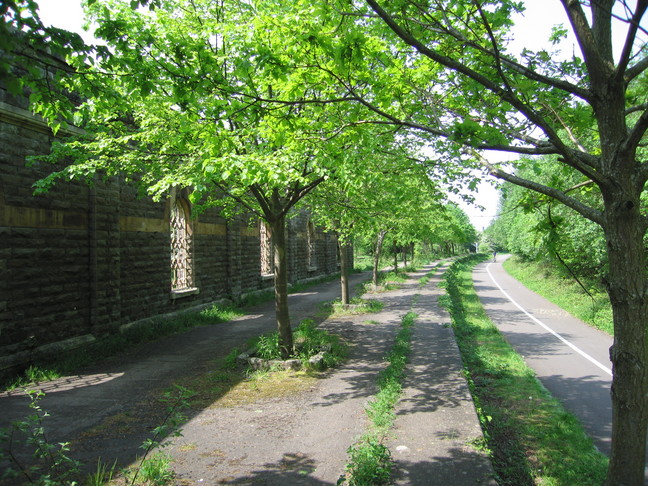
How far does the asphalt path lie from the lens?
7.13 m

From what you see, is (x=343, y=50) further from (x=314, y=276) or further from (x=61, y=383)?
(x=314, y=276)

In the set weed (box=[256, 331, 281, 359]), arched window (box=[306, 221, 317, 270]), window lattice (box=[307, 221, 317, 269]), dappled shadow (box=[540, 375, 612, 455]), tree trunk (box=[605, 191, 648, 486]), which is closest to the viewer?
tree trunk (box=[605, 191, 648, 486])

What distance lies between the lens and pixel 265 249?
67.4ft

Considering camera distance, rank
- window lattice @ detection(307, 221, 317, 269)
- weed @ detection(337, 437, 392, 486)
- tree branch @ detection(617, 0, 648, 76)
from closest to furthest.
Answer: tree branch @ detection(617, 0, 648, 76) < weed @ detection(337, 437, 392, 486) < window lattice @ detection(307, 221, 317, 269)

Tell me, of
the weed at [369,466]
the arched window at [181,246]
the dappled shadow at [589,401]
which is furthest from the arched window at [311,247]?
the weed at [369,466]

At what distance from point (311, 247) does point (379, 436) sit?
21903 millimetres

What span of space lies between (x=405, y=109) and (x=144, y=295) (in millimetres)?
8616

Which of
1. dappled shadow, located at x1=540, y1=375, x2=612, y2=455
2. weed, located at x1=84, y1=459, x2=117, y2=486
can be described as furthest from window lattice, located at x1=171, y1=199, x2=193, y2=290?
dappled shadow, located at x1=540, y1=375, x2=612, y2=455

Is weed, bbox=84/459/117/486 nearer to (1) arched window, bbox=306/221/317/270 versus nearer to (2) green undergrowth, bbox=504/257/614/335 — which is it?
(2) green undergrowth, bbox=504/257/614/335

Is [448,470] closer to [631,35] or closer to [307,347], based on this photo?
[631,35]

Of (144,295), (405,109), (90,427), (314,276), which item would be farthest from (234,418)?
(314,276)

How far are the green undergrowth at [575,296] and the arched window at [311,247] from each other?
12843 mm

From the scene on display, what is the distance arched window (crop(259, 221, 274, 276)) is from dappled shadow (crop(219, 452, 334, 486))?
15800 mm

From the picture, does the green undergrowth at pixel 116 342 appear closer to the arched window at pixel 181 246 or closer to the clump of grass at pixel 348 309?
the arched window at pixel 181 246
